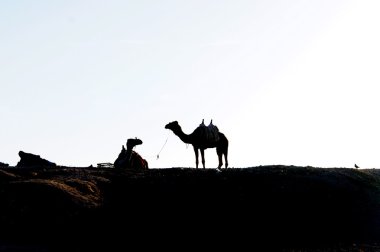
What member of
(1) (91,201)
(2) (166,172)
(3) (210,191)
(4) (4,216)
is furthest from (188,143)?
(4) (4,216)

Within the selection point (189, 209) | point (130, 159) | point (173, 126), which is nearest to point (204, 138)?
point (173, 126)

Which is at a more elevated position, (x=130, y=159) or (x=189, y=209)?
(x=130, y=159)

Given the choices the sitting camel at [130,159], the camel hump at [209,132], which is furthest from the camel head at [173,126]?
the sitting camel at [130,159]

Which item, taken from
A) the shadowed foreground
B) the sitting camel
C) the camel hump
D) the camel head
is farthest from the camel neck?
the shadowed foreground

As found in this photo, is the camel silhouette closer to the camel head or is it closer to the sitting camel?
the camel head

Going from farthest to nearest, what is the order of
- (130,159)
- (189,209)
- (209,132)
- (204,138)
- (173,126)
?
(173,126) < (209,132) < (204,138) < (130,159) < (189,209)

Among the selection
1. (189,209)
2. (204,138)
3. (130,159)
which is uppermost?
(204,138)

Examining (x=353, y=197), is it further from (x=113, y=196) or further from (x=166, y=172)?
(x=113, y=196)

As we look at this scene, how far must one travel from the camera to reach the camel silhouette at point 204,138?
30891 mm

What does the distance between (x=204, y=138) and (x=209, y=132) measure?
0.39 meters

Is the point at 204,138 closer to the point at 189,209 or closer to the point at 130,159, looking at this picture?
the point at 130,159

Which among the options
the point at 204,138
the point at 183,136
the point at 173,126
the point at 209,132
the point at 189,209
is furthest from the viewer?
the point at 173,126

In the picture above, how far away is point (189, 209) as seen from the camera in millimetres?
22766

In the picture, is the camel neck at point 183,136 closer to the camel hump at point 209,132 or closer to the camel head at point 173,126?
the camel head at point 173,126
